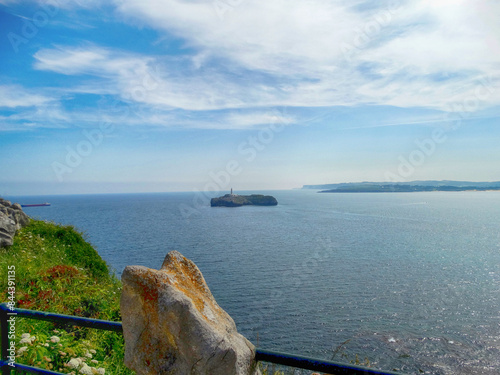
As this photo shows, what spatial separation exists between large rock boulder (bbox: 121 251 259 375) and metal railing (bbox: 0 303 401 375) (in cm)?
17

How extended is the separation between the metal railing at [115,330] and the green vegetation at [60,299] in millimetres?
2657

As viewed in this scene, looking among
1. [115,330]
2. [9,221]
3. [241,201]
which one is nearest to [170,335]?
[115,330]

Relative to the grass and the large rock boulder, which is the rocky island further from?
A: the large rock boulder

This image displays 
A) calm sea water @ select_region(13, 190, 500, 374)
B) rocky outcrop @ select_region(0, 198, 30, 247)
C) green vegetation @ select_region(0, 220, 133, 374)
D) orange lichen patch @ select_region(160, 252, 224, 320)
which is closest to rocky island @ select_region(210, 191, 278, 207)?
calm sea water @ select_region(13, 190, 500, 374)

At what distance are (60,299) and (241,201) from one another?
170m

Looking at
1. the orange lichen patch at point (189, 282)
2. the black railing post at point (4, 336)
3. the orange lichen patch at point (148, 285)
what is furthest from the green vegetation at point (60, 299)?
the orange lichen patch at point (148, 285)

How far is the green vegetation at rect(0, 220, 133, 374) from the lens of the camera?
6.25 meters

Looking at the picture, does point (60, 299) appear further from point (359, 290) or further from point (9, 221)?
point (359, 290)

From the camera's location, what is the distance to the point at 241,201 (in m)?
181

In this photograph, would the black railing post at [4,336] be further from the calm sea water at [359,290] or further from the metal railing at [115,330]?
the calm sea water at [359,290]

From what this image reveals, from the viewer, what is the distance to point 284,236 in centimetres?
7056

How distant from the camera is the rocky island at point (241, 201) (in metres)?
177

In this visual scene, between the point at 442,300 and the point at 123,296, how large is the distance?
38.8 m

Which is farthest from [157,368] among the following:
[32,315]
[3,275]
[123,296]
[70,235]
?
[70,235]
